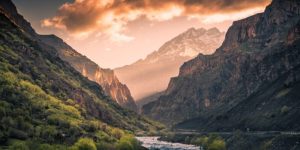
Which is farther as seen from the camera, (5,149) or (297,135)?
(5,149)

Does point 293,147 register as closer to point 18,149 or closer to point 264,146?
point 264,146

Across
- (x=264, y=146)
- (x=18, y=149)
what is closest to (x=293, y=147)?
(x=264, y=146)

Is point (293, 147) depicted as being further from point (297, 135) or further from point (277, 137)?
point (277, 137)

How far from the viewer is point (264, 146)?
632 feet

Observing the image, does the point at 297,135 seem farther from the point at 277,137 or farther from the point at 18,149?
the point at 18,149

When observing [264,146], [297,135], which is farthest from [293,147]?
[264,146]

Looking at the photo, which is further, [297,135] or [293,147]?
[297,135]

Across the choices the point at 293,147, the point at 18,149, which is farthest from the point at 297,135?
the point at 18,149

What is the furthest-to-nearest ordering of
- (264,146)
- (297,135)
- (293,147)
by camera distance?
(264,146)
(297,135)
(293,147)

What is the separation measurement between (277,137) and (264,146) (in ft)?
23.4

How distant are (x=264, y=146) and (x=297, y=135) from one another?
773 inches

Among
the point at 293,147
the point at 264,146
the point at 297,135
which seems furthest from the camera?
the point at 264,146

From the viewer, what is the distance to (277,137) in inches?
7603

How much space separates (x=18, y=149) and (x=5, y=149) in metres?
9.57
